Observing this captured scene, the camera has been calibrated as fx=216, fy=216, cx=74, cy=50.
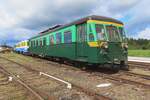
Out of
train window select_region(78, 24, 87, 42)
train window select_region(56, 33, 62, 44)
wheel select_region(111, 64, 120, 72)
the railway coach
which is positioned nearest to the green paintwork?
the railway coach

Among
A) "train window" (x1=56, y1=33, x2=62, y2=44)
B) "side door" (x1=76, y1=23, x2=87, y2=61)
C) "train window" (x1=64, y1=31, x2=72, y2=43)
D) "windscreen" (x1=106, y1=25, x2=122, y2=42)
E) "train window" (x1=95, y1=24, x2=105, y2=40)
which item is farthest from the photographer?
"train window" (x1=56, y1=33, x2=62, y2=44)

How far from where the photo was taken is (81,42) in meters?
12.4

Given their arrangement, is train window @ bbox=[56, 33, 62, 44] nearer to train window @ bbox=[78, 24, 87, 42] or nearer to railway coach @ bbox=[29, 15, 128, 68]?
railway coach @ bbox=[29, 15, 128, 68]

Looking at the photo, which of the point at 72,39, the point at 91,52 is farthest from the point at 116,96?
the point at 72,39

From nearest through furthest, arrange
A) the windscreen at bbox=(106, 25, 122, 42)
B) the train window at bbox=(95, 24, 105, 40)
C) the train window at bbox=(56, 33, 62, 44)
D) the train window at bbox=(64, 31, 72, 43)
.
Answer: the train window at bbox=(95, 24, 105, 40)
the windscreen at bbox=(106, 25, 122, 42)
the train window at bbox=(64, 31, 72, 43)
the train window at bbox=(56, 33, 62, 44)

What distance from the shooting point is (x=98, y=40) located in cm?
1130

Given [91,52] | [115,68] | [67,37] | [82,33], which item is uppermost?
[82,33]

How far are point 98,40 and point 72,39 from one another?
269 cm

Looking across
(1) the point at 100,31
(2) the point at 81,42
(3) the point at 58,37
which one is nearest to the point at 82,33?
(2) the point at 81,42

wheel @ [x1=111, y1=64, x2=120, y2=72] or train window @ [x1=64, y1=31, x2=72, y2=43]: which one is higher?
train window @ [x1=64, y1=31, x2=72, y2=43]

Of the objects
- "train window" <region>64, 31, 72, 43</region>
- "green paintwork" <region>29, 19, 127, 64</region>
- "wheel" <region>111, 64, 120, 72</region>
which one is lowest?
"wheel" <region>111, 64, 120, 72</region>

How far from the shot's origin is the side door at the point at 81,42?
1211 cm

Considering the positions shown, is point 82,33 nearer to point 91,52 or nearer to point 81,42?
point 81,42

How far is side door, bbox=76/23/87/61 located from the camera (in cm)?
1211
